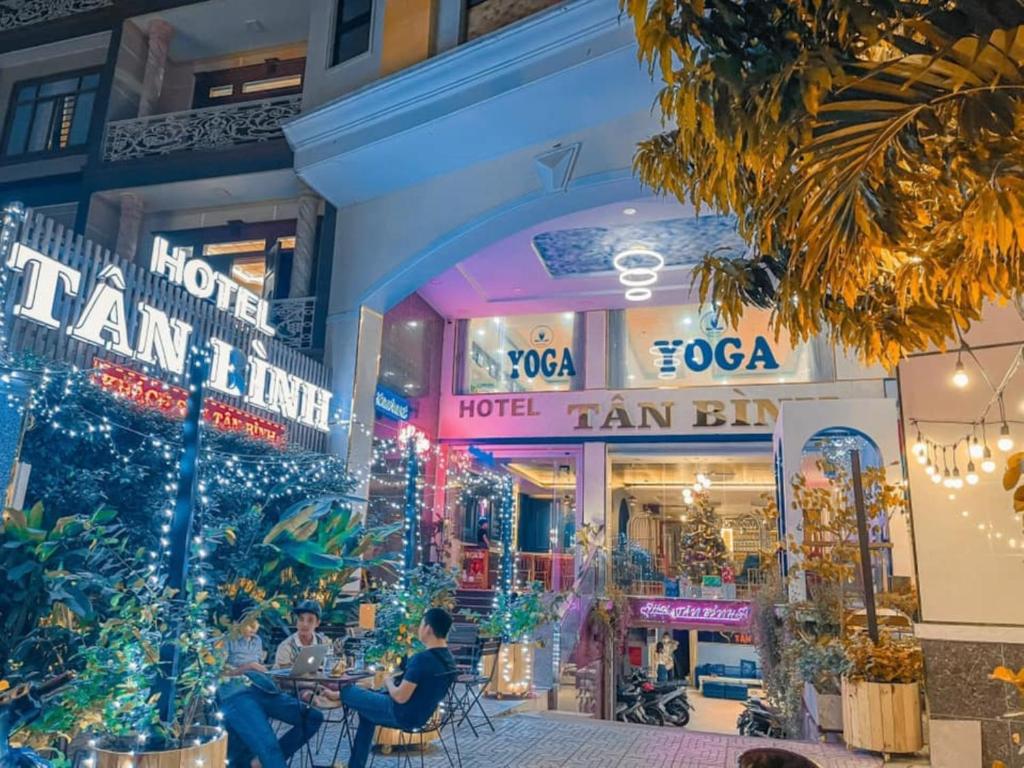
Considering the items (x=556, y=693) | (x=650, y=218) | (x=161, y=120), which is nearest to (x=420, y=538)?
(x=556, y=693)

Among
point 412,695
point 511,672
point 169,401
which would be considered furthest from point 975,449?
point 169,401

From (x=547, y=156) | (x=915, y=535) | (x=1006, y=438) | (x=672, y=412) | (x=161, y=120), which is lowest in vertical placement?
(x=915, y=535)

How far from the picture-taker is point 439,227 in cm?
1020

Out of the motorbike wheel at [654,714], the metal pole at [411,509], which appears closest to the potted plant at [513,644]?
the metal pole at [411,509]

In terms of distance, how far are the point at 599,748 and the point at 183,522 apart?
12.7 ft

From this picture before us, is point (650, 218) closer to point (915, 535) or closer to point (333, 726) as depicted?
point (915, 535)

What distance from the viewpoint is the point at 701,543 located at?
551 inches

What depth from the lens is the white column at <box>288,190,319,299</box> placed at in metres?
10.8

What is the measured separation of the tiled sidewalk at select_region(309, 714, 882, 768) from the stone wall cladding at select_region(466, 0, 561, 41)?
7.81 metres

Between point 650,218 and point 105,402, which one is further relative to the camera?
point 650,218

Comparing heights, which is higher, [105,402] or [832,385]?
[832,385]

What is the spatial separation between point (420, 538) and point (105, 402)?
822 cm

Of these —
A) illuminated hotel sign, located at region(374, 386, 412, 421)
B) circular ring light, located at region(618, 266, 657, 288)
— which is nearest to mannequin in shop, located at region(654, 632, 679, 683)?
illuminated hotel sign, located at region(374, 386, 412, 421)

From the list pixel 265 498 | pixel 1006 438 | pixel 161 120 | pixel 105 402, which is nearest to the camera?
pixel 1006 438
